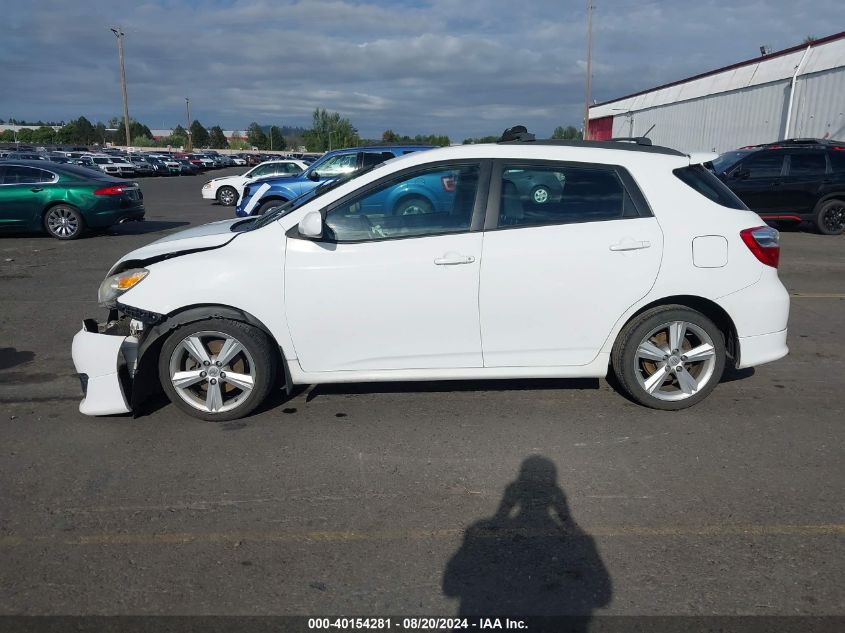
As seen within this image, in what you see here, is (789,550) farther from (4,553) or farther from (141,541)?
(4,553)

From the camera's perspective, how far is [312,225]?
14.1 ft

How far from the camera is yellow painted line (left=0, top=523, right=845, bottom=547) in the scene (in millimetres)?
3309

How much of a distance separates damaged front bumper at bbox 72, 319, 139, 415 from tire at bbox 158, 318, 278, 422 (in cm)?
24

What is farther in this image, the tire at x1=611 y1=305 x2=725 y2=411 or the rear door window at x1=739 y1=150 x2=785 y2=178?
the rear door window at x1=739 y1=150 x2=785 y2=178

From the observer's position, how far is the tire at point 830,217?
14.0 m

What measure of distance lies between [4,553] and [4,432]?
1649 millimetres

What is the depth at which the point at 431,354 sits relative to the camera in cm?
460

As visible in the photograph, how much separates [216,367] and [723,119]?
99.3ft


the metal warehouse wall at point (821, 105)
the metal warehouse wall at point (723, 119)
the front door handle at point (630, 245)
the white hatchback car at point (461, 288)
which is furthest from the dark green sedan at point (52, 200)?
the metal warehouse wall at point (723, 119)

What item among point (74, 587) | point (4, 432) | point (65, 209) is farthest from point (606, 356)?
point (65, 209)

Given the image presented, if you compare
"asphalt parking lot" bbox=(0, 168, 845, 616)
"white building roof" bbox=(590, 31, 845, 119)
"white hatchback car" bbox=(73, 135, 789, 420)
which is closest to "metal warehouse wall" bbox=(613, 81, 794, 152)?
"white building roof" bbox=(590, 31, 845, 119)

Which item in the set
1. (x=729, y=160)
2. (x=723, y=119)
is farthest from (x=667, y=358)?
(x=723, y=119)

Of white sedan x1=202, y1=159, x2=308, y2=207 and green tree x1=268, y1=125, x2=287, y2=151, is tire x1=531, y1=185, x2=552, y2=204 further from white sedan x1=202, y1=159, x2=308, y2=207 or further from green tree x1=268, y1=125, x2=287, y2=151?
green tree x1=268, y1=125, x2=287, y2=151

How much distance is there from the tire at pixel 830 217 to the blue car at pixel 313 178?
8133 mm
